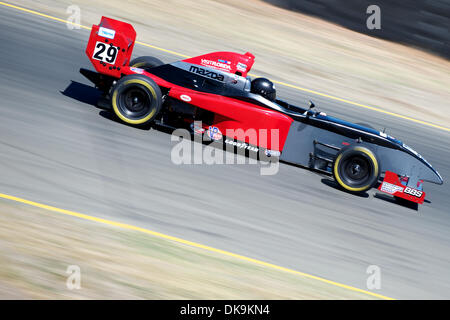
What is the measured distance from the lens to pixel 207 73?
26.7ft

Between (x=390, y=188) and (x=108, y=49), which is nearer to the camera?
(x=390, y=188)

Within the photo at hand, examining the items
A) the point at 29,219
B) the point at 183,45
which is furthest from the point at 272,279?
the point at 183,45

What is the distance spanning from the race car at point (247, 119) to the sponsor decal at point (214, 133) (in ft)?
0.05

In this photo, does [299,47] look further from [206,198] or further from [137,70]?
[206,198]

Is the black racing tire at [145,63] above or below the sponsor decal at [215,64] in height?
below

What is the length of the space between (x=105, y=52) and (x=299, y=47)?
8582 mm

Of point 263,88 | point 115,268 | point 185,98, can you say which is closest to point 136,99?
point 185,98

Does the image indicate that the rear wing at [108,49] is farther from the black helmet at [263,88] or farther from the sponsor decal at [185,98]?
the black helmet at [263,88]

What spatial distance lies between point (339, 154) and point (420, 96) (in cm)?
803

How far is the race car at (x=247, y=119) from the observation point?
789cm

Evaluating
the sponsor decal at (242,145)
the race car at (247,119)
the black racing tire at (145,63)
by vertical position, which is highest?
the black racing tire at (145,63)

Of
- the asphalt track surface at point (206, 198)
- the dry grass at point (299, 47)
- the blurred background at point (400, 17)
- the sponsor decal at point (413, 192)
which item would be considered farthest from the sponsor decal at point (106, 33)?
the blurred background at point (400, 17)

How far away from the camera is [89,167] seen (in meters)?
6.73

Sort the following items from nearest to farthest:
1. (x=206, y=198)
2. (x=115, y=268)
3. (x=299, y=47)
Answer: (x=115, y=268)
(x=206, y=198)
(x=299, y=47)
